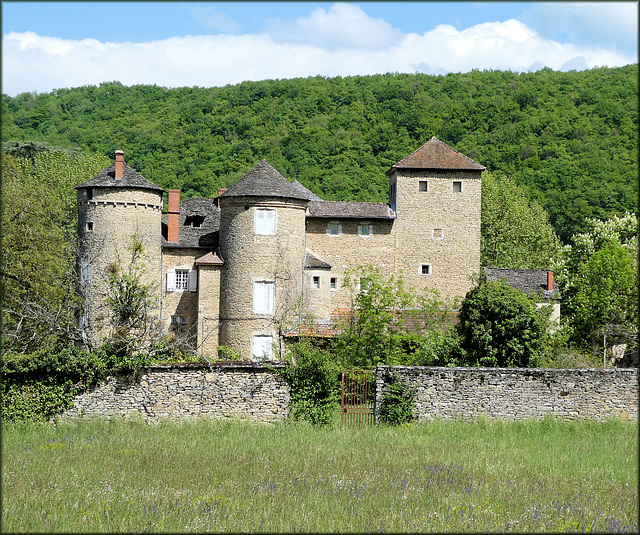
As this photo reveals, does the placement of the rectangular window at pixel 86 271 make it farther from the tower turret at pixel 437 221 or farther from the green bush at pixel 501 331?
the green bush at pixel 501 331

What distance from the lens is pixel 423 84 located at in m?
75.4

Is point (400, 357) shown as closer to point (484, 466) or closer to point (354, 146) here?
point (484, 466)

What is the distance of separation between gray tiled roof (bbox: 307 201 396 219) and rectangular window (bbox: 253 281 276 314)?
575 cm

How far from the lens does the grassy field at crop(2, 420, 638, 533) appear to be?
10141mm

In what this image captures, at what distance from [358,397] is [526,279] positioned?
87.4ft

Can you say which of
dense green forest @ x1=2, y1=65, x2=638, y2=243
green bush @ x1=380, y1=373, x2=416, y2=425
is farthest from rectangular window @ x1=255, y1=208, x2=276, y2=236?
dense green forest @ x1=2, y1=65, x2=638, y2=243

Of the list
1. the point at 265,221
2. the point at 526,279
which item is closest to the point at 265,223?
the point at 265,221

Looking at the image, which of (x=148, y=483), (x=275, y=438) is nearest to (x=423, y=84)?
(x=275, y=438)

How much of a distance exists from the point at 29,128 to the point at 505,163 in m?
46.0

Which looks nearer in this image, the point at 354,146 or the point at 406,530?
the point at 406,530

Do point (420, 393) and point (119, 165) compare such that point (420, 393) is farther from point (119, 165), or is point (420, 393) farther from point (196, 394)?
point (119, 165)

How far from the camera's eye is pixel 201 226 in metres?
39.6

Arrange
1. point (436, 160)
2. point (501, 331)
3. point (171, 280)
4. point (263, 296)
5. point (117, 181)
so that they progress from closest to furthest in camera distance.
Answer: point (501, 331) < point (263, 296) < point (117, 181) < point (171, 280) < point (436, 160)

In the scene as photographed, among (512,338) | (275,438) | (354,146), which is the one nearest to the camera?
(275,438)
